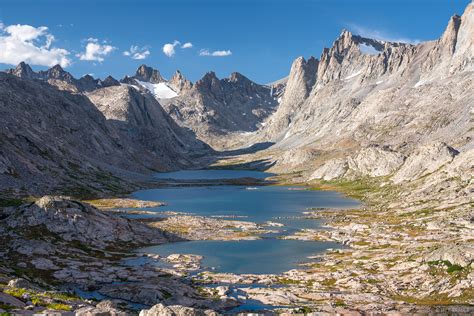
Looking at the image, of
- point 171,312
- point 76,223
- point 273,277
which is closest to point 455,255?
point 273,277

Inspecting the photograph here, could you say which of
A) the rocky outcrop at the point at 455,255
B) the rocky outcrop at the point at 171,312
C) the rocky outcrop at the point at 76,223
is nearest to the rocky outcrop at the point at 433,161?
the rocky outcrop at the point at 455,255

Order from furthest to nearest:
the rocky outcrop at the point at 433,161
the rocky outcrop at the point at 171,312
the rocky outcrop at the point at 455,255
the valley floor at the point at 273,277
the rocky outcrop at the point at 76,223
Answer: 1. the rocky outcrop at the point at 433,161
2. the rocky outcrop at the point at 76,223
3. the rocky outcrop at the point at 455,255
4. the valley floor at the point at 273,277
5. the rocky outcrop at the point at 171,312

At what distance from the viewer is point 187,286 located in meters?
72.1

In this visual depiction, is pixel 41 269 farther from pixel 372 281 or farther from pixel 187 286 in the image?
pixel 372 281

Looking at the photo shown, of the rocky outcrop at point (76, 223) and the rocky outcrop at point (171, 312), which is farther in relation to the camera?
the rocky outcrop at point (76, 223)

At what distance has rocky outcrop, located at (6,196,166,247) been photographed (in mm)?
101812

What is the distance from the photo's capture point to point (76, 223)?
105688 mm

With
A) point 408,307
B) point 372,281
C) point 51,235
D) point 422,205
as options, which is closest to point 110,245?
point 51,235

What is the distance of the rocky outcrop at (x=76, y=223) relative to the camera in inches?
4008

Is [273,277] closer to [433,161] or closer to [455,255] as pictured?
[455,255]

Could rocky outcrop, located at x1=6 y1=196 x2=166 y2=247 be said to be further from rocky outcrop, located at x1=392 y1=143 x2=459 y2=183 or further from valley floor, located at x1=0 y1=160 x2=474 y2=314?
rocky outcrop, located at x1=392 y1=143 x2=459 y2=183

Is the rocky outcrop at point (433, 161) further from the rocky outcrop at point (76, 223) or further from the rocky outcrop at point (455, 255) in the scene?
the rocky outcrop at point (76, 223)

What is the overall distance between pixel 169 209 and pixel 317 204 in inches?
2426

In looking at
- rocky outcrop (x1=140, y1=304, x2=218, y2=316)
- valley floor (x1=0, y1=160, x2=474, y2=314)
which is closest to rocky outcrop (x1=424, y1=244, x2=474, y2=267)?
valley floor (x1=0, y1=160, x2=474, y2=314)
